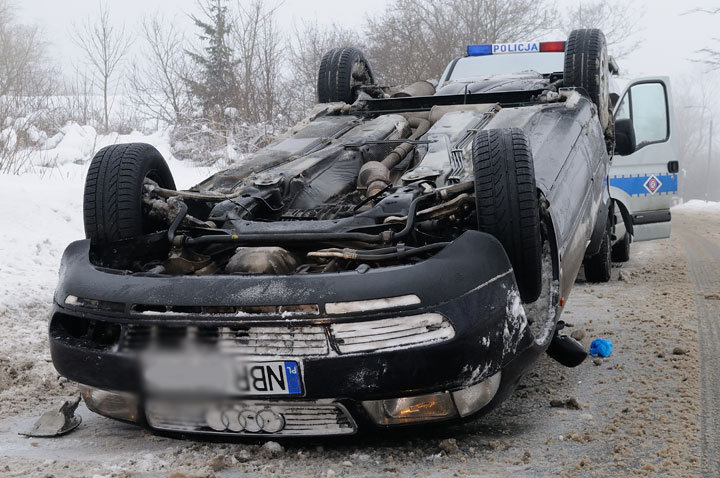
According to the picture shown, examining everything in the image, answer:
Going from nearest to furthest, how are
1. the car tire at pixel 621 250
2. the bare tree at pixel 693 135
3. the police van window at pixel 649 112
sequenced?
the police van window at pixel 649 112, the car tire at pixel 621 250, the bare tree at pixel 693 135

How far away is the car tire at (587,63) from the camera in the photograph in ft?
18.0

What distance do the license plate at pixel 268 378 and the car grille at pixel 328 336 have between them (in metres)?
0.04

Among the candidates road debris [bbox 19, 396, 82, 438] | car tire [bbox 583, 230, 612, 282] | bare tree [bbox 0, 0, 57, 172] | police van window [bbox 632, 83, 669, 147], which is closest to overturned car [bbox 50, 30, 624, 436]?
road debris [bbox 19, 396, 82, 438]

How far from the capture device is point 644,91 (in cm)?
804

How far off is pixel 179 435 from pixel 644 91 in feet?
22.5

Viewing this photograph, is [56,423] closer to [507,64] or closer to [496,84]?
[496,84]

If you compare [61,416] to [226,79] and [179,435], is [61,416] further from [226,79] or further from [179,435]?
[226,79]

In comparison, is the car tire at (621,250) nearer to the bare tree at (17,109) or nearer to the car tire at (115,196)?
the car tire at (115,196)

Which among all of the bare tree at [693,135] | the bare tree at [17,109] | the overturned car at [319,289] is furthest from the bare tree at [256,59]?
the bare tree at [693,135]

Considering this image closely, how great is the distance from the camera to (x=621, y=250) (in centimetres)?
834

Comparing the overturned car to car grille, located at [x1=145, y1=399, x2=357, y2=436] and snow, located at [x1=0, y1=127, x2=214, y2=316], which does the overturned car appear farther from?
snow, located at [x1=0, y1=127, x2=214, y2=316]

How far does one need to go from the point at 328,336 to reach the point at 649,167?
20.0ft

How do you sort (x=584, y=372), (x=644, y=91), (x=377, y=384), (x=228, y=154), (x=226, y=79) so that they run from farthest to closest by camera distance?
1. (x=226, y=79)
2. (x=228, y=154)
3. (x=644, y=91)
4. (x=584, y=372)
5. (x=377, y=384)

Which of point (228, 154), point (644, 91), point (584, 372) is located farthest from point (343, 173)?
point (228, 154)
